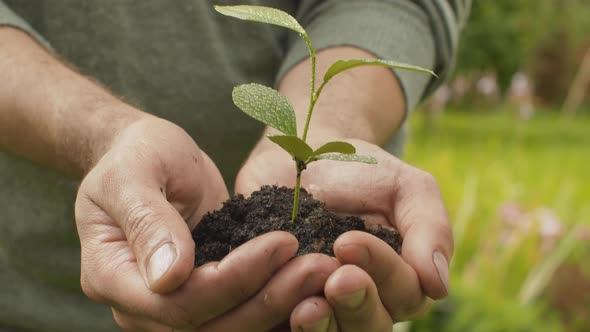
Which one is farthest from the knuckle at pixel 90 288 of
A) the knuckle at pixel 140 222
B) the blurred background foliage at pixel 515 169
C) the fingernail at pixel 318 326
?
the blurred background foliage at pixel 515 169

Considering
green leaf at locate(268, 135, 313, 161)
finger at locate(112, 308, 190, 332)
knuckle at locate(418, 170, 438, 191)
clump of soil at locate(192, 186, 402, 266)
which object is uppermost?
green leaf at locate(268, 135, 313, 161)

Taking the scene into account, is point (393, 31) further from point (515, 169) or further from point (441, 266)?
point (515, 169)

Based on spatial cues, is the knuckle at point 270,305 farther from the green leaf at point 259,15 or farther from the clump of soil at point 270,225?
the green leaf at point 259,15

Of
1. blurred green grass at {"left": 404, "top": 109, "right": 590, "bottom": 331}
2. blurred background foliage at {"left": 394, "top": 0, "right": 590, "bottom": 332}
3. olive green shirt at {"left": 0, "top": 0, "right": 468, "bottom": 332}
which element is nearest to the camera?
olive green shirt at {"left": 0, "top": 0, "right": 468, "bottom": 332}

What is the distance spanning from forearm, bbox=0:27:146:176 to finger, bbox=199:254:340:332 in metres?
0.46

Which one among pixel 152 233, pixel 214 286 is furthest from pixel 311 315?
pixel 152 233

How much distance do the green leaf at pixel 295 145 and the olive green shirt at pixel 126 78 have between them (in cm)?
58

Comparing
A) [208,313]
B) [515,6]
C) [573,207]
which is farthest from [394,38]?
[515,6]

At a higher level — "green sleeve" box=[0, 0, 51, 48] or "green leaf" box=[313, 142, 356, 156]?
"green leaf" box=[313, 142, 356, 156]

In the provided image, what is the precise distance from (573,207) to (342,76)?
12.7ft

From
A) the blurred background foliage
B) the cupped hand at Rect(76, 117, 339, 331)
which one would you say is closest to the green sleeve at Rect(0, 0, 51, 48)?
the cupped hand at Rect(76, 117, 339, 331)

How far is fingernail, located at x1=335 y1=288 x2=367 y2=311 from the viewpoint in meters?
0.96

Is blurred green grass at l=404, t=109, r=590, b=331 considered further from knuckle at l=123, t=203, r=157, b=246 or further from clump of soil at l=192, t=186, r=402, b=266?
knuckle at l=123, t=203, r=157, b=246

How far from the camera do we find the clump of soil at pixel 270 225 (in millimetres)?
1175
